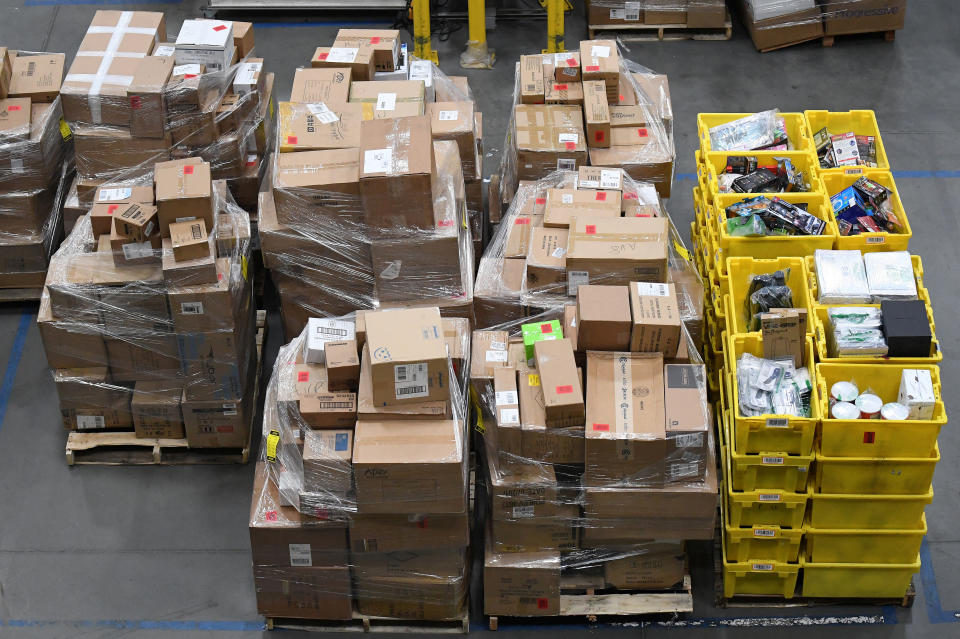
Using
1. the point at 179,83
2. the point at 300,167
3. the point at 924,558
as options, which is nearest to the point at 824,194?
the point at 924,558

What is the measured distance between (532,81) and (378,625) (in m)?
3.81

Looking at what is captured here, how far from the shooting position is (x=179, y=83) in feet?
25.9

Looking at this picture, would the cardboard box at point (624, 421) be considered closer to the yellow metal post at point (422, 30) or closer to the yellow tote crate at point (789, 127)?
the yellow tote crate at point (789, 127)

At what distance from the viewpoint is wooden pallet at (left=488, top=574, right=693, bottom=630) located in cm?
653

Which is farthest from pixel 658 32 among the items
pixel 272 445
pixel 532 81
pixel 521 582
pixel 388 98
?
pixel 272 445

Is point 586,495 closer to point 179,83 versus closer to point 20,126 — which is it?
point 179,83

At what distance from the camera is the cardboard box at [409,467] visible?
19.0ft

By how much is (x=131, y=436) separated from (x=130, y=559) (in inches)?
34.4

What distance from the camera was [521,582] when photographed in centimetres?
643

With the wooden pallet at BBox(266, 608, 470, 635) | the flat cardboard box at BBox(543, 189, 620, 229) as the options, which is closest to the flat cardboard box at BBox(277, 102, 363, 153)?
the flat cardboard box at BBox(543, 189, 620, 229)

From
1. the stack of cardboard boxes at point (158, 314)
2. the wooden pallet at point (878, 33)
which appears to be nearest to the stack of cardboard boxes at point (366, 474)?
the stack of cardboard boxes at point (158, 314)

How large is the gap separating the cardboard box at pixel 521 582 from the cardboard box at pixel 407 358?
104 cm

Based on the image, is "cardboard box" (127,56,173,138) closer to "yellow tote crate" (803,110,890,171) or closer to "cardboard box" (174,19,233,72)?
"cardboard box" (174,19,233,72)

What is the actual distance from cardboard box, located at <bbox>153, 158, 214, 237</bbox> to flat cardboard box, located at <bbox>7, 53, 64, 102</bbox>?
1.83 m
